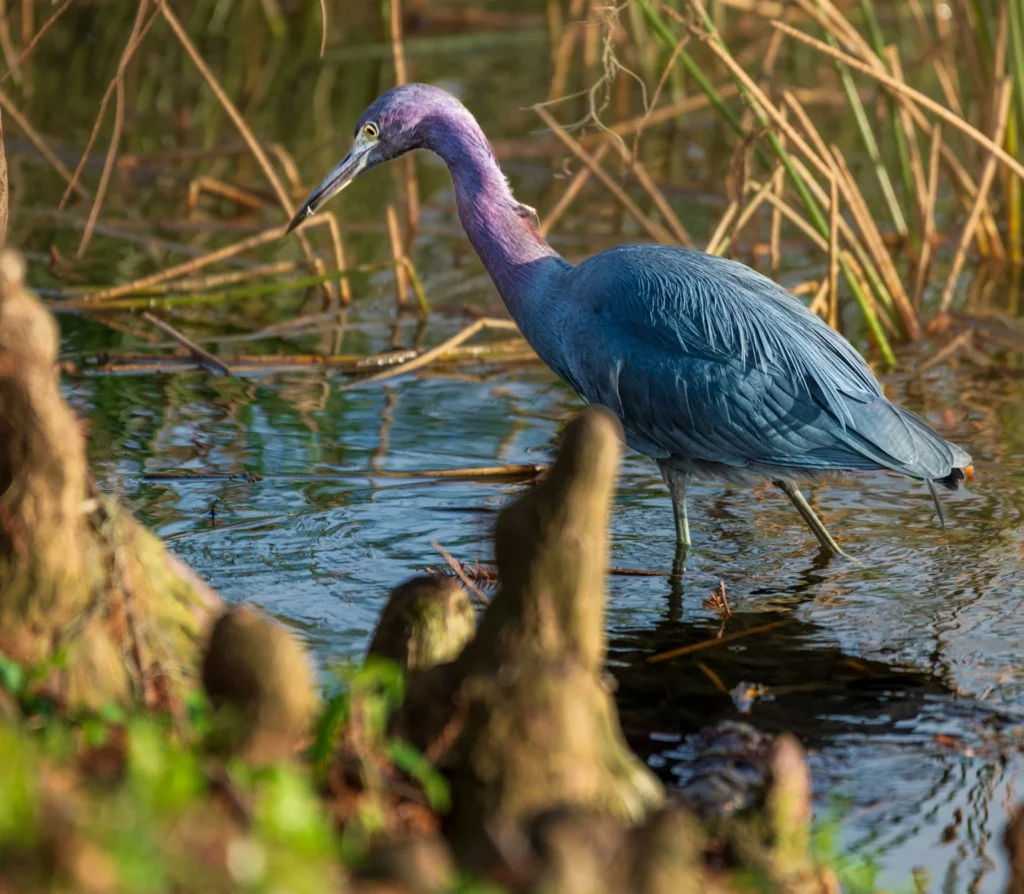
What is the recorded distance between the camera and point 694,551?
5953 millimetres

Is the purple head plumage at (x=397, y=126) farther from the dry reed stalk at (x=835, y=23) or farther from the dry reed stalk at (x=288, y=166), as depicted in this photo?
the dry reed stalk at (x=288, y=166)

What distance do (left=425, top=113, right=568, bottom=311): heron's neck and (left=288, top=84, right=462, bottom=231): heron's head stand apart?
0.24 feet

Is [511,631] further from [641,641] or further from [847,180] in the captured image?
[847,180]

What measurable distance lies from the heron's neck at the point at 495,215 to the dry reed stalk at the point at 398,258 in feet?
6.82

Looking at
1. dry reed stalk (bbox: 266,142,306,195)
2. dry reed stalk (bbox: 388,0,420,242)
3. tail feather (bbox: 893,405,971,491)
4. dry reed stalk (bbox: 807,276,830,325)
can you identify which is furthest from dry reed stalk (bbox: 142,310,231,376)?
tail feather (bbox: 893,405,971,491)

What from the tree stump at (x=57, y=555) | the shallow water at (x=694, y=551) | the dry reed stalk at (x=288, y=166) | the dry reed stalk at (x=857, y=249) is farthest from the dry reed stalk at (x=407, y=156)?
the tree stump at (x=57, y=555)

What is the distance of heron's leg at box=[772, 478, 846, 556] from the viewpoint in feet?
19.1

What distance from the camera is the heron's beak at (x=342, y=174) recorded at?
6.47 metres

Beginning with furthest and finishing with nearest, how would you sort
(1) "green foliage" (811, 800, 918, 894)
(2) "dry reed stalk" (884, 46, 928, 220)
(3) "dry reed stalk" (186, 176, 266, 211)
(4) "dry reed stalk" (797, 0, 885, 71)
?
(3) "dry reed stalk" (186, 176, 266, 211) < (2) "dry reed stalk" (884, 46, 928, 220) < (4) "dry reed stalk" (797, 0, 885, 71) < (1) "green foliage" (811, 800, 918, 894)

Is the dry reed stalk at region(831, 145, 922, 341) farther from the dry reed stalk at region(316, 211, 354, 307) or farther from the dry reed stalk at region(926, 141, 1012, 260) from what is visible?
the dry reed stalk at region(316, 211, 354, 307)

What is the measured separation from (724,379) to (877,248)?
2412mm

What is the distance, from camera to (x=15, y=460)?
3.41 m

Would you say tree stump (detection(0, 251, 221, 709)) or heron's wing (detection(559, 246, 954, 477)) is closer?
tree stump (detection(0, 251, 221, 709))

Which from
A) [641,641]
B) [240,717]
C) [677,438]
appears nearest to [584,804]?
→ [240,717]
